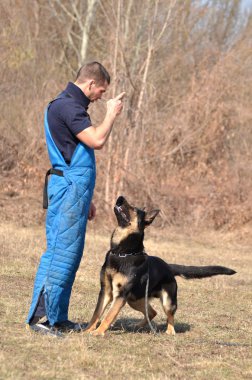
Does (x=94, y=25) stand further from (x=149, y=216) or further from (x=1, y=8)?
(x=149, y=216)

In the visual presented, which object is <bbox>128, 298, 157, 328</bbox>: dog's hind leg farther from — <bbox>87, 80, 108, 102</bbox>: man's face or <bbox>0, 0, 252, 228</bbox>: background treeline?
<bbox>0, 0, 252, 228</bbox>: background treeline

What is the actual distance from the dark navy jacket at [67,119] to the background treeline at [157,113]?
10350 millimetres

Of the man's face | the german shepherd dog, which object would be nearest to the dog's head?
the german shepherd dog

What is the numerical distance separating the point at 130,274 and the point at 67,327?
27.5 inches

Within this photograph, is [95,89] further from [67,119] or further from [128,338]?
[128,338]

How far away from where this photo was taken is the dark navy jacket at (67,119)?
5945 millimetres

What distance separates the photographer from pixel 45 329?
6.07m

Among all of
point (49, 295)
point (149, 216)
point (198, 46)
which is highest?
point (198, 46)

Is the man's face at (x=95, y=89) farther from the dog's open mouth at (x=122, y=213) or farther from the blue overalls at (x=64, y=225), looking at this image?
the dog's open mouth at (x=122, y=213)

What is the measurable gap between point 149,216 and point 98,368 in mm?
2072

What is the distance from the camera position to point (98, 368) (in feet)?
16.7

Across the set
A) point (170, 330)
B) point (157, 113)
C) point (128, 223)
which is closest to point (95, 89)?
point (128, 223)

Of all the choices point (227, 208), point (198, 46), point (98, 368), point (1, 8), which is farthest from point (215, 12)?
point (98, 368)

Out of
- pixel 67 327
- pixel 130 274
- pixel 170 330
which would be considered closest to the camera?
pixel 67 327
